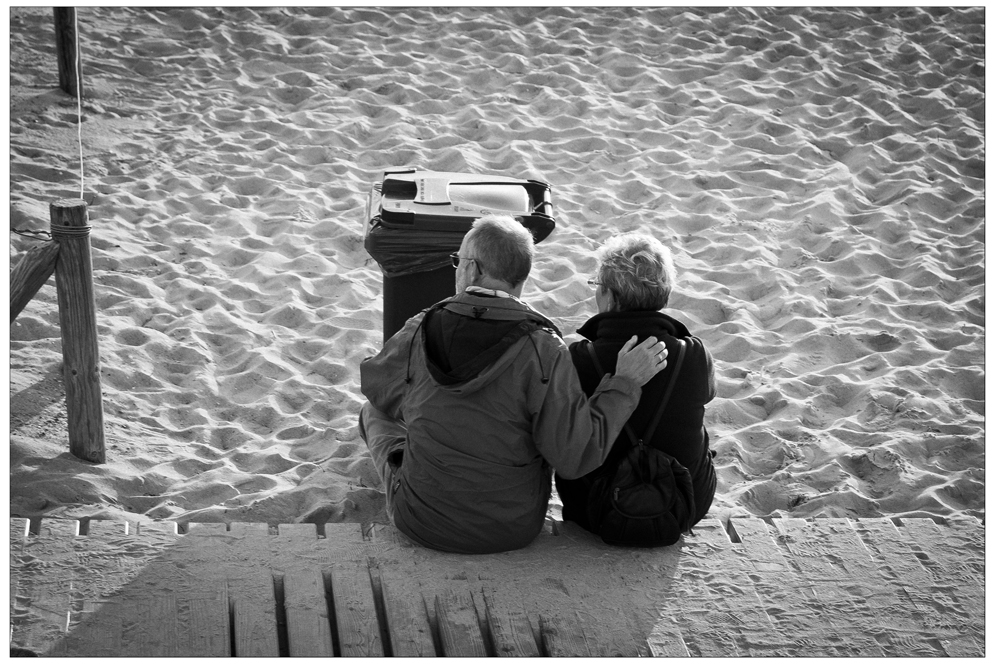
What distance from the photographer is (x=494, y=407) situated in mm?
3014

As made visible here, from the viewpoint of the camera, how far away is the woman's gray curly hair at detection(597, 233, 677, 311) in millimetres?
3135

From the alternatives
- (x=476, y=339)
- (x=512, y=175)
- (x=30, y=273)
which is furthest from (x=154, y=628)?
(x=512, y=175)

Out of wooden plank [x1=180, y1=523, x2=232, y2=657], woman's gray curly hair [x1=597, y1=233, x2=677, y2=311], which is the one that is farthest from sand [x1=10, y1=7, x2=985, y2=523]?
woman's gray curly hair [x1=597, y1=233, x2=677, y2=311]

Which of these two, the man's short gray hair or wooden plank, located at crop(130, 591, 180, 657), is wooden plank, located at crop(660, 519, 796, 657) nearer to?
the man's short gray hair

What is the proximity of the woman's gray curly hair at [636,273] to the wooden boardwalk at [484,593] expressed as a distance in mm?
821

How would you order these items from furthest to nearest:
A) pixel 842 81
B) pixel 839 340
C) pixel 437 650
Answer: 1. pixel 842 81
2. pixel 839 340
3. pixel 437 650

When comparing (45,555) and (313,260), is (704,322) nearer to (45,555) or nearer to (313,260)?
(313,260)

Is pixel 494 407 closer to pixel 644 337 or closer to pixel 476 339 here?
pixel 476 339

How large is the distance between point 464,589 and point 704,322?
272 centimetres

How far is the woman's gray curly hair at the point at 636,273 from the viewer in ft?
10.3

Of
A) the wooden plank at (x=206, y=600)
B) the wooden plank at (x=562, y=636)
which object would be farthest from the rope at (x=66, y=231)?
the wooden plank at (x=562, y=636)

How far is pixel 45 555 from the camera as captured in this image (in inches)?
123

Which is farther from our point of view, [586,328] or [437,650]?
[586,328]

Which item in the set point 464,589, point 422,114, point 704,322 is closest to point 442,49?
point 422,114
